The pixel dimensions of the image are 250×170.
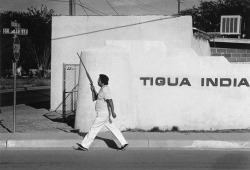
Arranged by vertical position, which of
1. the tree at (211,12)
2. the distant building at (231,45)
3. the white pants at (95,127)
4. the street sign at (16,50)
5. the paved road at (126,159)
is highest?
the tree at (211,12)

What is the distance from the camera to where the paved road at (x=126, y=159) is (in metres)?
7.90

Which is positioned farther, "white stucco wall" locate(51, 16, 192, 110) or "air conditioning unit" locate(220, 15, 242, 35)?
"air conditioning unit" locate(220, 15, 242, 35)

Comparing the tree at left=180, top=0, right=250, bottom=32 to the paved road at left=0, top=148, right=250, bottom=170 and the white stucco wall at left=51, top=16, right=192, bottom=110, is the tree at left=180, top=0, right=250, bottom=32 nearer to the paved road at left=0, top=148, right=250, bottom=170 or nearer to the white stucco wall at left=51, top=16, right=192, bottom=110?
the white stucco wall at left=51, top=16, right=192, bottom=110

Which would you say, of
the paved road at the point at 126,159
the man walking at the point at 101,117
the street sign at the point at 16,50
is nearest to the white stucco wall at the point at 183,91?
the paved road at the point at 126,159

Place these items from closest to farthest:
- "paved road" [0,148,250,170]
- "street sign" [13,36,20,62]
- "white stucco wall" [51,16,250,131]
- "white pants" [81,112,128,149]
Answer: "paved road" [0,148,250,170], "white pants" [81,112,128,149], "street sign" [13,36,20,62], "white stucco wall" [51,16,250,131]

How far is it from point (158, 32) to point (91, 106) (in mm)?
5976

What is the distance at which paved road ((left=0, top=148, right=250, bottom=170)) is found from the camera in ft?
25.9

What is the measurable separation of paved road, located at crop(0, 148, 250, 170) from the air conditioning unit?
38.9ft

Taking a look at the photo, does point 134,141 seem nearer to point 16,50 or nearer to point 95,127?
point 95,127

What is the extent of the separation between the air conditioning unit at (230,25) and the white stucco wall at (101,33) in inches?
191

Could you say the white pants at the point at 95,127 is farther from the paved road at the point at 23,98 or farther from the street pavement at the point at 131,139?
the paved road at the point at 23,98

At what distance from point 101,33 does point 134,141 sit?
7.81m

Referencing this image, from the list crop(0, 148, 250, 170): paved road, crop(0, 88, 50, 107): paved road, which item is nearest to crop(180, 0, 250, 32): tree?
crop(0, 88, 50, 107): paved road

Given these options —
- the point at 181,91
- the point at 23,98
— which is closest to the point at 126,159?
the point at 181,91
